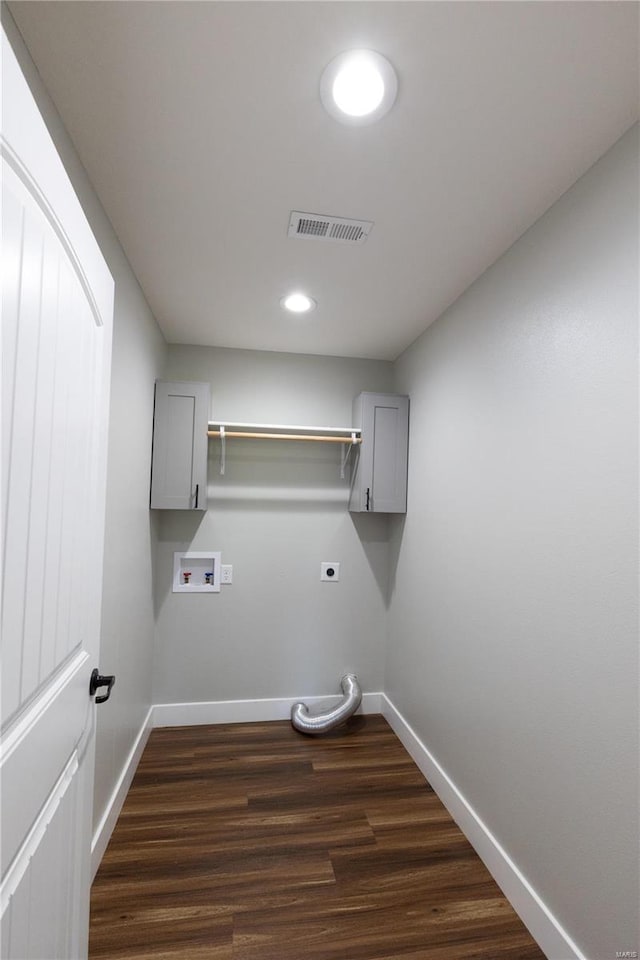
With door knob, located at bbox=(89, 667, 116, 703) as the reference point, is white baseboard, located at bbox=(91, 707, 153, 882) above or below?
below

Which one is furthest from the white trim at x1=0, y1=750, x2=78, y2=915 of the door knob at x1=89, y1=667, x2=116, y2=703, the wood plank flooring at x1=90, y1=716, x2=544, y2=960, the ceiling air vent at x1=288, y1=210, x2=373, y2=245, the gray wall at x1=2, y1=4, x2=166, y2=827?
the ceiling air vent at x1=288, y1=210, x2=373, y2=245

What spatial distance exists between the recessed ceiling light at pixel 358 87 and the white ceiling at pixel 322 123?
0.08ft

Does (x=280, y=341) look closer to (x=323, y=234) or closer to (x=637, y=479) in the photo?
(x=323, y=234)

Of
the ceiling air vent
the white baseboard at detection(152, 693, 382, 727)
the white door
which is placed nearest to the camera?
the white door

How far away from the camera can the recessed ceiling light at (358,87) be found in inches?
42.5

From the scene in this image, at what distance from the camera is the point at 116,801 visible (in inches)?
79.0

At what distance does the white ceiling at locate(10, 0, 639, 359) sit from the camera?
100cm

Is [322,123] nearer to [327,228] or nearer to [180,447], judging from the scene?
[327,228]

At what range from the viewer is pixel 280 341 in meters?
2.88

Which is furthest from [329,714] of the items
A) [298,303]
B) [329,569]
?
[298,303]

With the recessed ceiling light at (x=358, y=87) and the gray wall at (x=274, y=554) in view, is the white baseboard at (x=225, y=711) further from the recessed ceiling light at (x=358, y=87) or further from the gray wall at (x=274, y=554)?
the recessed ceiling light at (x=358, y=87)

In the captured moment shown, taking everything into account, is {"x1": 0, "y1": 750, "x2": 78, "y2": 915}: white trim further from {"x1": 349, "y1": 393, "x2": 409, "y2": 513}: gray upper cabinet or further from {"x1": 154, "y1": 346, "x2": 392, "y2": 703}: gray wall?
{"x1": 349, "y1": 393, "x2": 409, "y2": 513}: gray upper cabinet

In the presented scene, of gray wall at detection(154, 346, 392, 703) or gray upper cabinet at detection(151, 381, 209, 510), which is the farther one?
gray wall at detection(154, 346, 392, 703)

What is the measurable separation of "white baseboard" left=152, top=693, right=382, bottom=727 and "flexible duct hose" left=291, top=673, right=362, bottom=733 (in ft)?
0.33
